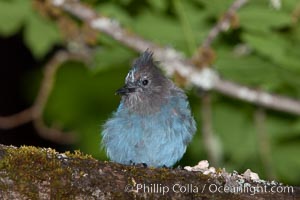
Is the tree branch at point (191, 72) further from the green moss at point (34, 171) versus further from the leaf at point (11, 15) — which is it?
the green moss at point (34, 171)

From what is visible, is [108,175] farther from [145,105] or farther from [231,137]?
[231,137]

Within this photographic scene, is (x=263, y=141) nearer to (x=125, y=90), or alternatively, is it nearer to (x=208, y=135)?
(x=208, y=135)

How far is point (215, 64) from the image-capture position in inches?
276

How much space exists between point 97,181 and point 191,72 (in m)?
3.51

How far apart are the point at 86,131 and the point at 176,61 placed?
147 centimetres

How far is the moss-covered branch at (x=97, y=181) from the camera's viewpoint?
3645 mm

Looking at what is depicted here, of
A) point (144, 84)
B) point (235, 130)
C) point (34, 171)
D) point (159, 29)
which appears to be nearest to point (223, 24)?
point (159, 29)

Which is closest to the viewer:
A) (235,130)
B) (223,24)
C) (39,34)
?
(223,24)

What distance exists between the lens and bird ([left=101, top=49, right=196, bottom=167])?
5855 mm

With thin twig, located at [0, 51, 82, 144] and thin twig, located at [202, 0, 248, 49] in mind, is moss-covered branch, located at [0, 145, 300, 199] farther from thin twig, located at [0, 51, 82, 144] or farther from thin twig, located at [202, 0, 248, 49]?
thin twig, located at [0, 51, 82, 144]

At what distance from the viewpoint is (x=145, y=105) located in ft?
21.1

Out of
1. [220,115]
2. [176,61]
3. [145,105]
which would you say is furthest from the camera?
[220,115]

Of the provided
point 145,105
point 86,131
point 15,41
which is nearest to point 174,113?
point 145,105

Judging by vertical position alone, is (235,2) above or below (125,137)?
above
